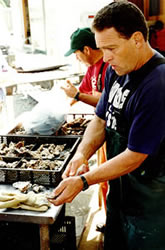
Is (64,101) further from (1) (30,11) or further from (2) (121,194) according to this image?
(1) (30,11)

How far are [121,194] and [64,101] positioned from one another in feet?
4.93

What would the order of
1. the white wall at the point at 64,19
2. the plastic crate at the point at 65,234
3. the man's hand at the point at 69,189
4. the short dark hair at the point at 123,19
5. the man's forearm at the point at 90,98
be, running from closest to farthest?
the short dark hair at the point at 123,19 < the man's hand at the point at 69,189 < the plastic crate at the point at 65,234 < the man's forearm at the point at 90,98 < the white wall at the point at 64,19

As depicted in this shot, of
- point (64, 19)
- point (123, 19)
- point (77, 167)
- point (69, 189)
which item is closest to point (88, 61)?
point (77, 167)

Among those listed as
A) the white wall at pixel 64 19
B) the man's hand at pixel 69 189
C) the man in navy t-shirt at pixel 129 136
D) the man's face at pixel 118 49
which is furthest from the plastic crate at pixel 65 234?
the white wall at pixel 64 19

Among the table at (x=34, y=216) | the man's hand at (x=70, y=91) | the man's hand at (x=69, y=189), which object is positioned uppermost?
the man's hand at (x=70, y=91)

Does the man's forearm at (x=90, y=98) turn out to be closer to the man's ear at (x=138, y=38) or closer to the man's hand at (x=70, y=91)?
the man's hand at (x=70, y=91)

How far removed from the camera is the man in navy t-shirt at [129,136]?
62.5 inches

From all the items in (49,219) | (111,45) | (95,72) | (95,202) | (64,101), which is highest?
(111,45)

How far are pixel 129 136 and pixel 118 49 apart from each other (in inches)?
17.2

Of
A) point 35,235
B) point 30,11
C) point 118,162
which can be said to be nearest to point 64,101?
point 35,235

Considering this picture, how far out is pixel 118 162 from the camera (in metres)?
1.68

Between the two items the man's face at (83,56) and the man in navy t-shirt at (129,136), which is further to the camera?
the man's face at (83,56)

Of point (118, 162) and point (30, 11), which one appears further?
point (30, 11)

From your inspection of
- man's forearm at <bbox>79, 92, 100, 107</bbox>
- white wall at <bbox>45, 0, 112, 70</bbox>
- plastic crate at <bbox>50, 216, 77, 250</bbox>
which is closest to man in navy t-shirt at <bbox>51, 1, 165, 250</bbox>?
plastic crate at <bbox>50, 216, 77, 250</bbox>
